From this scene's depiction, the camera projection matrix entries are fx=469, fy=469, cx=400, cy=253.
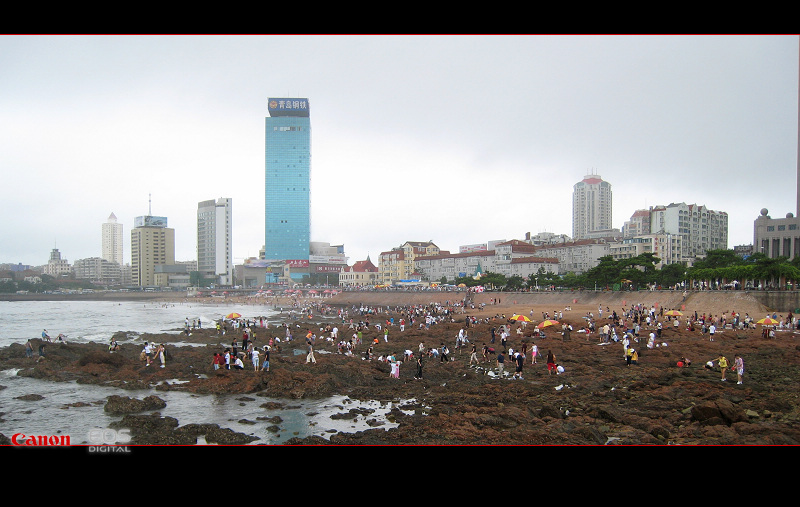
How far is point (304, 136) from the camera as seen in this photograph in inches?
6009

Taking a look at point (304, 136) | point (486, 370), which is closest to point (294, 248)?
point (304, 136)

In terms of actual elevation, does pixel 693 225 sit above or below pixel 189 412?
above

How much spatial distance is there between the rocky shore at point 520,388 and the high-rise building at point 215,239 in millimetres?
135618

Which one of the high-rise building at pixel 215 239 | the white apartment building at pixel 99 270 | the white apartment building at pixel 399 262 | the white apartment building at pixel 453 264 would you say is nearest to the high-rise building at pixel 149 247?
the white apartment building at pixel 99 270

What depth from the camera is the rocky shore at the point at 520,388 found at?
11148 mm

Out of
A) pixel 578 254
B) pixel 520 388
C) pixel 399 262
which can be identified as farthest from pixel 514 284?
pixel 520 388

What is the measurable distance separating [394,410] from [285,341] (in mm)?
18472

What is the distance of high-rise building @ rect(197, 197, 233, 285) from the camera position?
518ft

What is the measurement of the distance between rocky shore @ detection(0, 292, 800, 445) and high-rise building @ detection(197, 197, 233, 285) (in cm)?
13562

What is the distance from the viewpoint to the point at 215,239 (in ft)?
518

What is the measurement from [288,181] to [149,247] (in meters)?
45.2

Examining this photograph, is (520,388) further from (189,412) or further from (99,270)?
(99,270)

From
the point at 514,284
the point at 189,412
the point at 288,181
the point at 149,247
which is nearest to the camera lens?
the point at 189,412
